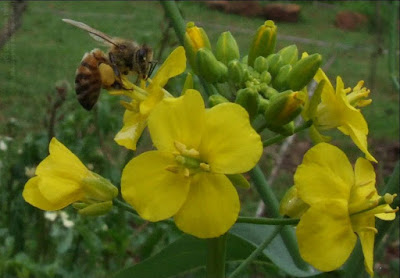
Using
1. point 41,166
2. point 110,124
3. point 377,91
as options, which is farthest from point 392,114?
point 41,166

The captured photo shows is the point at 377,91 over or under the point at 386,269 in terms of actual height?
under

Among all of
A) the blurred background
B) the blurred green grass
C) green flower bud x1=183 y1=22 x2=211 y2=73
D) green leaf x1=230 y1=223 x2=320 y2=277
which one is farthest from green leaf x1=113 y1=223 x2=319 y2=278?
the blurred green grass

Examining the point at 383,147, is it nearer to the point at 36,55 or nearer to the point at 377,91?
the point at 377,91

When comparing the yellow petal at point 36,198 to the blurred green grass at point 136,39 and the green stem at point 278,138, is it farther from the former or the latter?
the blurred green grass at point 136,39

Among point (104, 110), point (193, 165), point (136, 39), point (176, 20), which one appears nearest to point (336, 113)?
point (193, 165)

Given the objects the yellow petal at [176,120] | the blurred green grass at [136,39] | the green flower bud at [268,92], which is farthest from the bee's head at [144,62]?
the blurred green grass at [136,39]
